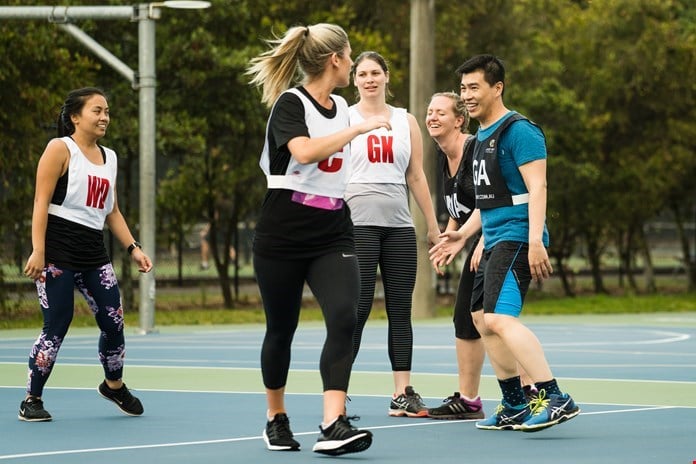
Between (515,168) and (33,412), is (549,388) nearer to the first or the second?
(515,168)

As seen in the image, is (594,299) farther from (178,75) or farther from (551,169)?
(178,75)

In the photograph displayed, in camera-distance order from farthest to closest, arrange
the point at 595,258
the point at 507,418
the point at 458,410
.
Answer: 1. the point at 595,258
2. the point at 458,410
3. the point at 507,418

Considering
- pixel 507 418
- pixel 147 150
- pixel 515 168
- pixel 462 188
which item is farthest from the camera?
pixel 147 150

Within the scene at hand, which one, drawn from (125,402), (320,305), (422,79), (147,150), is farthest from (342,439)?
(422,79)

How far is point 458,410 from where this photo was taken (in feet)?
30.0

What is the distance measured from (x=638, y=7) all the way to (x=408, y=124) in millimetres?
20656

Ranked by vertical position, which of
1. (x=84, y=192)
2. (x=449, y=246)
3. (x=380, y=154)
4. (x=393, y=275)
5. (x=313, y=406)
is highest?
(x=380, y=154)

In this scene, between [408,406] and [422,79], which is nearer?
[408,406]

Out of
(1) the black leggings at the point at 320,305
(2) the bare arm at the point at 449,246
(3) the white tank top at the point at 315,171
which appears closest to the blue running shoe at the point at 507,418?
(2) the bare arm at the point at 449,246

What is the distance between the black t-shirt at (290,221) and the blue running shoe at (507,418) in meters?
1.77

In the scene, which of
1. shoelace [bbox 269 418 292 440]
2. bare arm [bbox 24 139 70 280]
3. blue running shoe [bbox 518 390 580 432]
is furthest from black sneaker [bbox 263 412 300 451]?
bare arm [bbox 24 139 70 280]

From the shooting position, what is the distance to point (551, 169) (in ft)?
92.5

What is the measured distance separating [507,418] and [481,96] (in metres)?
1.87

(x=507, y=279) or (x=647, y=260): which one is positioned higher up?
(x=507, y=279)
